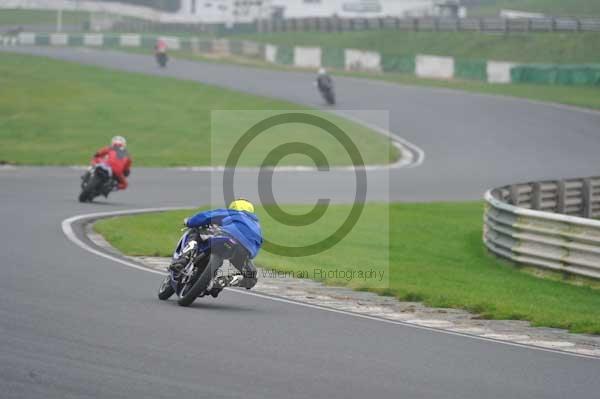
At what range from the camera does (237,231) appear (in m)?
12.3

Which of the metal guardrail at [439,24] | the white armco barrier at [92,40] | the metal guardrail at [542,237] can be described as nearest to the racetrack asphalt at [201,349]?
the metal guardrail at [542,237]

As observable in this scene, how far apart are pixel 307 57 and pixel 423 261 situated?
54412 millimetres

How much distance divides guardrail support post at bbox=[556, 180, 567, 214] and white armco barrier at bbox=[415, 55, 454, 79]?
131 feet

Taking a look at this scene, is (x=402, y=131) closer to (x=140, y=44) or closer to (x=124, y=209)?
(x=124, y=209)

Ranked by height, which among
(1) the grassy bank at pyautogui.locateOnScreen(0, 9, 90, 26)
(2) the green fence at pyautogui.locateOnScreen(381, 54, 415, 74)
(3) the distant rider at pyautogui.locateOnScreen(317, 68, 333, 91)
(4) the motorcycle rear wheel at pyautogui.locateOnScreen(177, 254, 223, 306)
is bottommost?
(4) the motorcycle rear wheel at pyautogui.locateOnScreen(177, 254, 223, 306)

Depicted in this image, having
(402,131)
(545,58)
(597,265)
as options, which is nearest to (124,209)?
(597,265)

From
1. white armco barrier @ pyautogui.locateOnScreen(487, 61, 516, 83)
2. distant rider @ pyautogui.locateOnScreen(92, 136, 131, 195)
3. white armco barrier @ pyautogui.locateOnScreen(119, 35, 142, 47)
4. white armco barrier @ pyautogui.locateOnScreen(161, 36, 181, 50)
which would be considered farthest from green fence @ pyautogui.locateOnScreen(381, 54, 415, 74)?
distant rider @ pyautogui.locateOnScreen(92, 136, 131, 195)

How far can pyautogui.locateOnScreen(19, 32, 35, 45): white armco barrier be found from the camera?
86119mm

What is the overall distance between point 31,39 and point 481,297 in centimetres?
7664

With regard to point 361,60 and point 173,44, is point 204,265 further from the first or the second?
point 173,44

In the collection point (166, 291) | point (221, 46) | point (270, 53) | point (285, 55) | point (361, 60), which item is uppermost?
point (221, 46)

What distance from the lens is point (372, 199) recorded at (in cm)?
2770

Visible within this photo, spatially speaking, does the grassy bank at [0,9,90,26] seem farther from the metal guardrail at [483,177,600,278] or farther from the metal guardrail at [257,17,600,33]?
the metal guardrail at [483,177,600,278]

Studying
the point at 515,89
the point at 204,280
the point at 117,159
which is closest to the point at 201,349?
the point at 204,280
